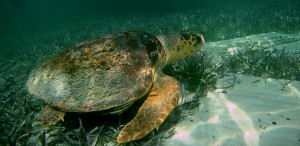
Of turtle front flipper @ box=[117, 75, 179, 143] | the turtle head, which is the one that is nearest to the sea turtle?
turtle front flipper @ box=[117, 75, 179, 143]

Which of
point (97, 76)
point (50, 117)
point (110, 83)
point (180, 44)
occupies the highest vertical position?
point (180, 44)

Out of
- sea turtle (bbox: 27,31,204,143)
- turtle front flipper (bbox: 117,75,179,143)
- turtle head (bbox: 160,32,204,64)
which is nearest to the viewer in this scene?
turtle front flipper (bbox: 117,75,179,143)

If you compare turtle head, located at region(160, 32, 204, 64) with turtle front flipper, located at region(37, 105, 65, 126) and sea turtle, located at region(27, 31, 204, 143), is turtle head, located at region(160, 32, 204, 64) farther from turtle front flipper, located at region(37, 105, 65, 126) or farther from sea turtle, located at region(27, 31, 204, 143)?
turtle front flipper, located at region(37, 105, 65, 126)

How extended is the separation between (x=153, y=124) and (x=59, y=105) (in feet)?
4.39

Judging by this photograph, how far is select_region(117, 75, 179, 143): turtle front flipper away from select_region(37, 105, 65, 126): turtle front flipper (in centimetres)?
112

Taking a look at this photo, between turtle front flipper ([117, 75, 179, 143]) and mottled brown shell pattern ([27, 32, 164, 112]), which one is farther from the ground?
mottled brown shell pattern ([27, 32, 164, 112])

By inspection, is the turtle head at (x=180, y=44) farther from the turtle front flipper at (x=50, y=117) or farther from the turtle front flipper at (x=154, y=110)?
the turtle front flipper at (x=50, y=117)

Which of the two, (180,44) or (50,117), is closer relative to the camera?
(50,117)

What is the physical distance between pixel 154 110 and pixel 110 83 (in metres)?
0.72

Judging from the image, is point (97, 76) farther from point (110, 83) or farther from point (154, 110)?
point (154, 110)

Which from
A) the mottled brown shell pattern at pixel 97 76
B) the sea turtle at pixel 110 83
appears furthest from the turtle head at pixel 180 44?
the mottled brown shell pattern at pixel 97 76

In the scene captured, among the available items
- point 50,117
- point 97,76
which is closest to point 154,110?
Result: point 97,76

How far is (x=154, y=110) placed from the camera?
2.96 meters

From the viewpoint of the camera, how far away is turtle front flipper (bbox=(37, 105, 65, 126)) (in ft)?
10.5
